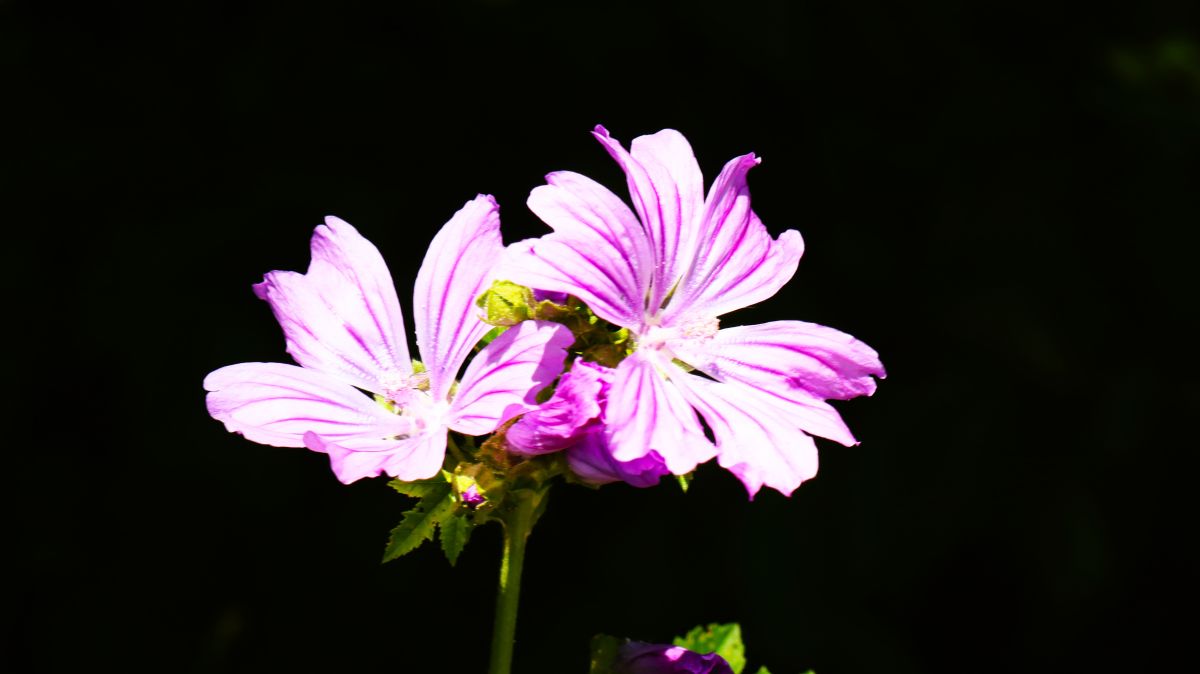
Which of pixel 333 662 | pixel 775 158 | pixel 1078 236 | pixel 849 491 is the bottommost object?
pixel 333 662

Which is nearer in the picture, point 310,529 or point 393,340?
point 393,340

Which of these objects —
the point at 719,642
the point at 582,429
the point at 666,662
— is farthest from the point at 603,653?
the point at 582,429

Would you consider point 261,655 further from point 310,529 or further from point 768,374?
point 768,374

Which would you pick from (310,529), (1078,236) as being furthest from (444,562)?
(1078,236)

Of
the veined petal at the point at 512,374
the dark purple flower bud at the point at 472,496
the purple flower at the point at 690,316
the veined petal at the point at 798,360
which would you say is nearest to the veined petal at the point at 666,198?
the purple flower at the point at 690,316

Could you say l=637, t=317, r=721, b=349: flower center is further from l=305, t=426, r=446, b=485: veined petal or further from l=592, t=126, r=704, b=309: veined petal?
l=305, t=426, r=446, b=485: veined petal

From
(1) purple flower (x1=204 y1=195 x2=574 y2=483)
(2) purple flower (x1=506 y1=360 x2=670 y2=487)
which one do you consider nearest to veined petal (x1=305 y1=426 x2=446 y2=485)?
(1) purple flower (x1=204 y1=195 x2=574 y2=483)

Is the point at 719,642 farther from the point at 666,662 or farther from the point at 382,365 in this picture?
the point at 382,365

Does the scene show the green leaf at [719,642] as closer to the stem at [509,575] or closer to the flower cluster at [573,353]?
the stem at [509,575]
